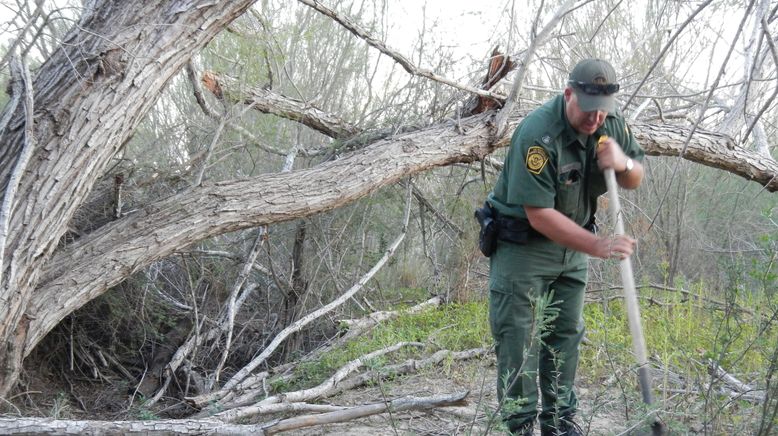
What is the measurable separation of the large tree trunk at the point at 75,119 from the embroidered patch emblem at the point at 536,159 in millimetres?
2239

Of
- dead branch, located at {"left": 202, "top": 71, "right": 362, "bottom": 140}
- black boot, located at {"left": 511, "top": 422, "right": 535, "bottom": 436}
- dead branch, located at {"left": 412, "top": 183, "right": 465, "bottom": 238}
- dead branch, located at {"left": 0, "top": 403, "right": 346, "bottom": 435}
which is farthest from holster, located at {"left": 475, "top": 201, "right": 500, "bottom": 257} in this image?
dead branch, located at {"left": 412, "top": 183, "right": 465, "bottom": 238}

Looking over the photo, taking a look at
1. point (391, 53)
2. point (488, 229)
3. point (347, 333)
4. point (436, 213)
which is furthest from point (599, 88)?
point (436, 213)

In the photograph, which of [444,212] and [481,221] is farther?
[444,212]

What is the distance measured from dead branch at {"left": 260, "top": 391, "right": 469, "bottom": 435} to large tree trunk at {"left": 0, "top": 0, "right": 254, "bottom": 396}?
1548 millimetres

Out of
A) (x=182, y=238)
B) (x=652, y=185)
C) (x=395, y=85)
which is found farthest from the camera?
(x=652, y=185)

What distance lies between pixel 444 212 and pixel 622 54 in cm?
349

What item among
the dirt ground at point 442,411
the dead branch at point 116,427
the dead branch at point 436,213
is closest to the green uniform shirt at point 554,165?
the dirt ground at point 442,411

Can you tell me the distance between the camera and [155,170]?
5336 millimetres

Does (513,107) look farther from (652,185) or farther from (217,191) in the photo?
(652,185)

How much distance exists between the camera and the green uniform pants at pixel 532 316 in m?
3.46

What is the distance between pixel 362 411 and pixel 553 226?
148cm

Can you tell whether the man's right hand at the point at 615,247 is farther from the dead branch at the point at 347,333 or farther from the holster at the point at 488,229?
the dead branch at the point at 347,333

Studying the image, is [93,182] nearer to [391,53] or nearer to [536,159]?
[391,53]

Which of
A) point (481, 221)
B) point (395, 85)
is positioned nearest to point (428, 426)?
point (481, 221)
